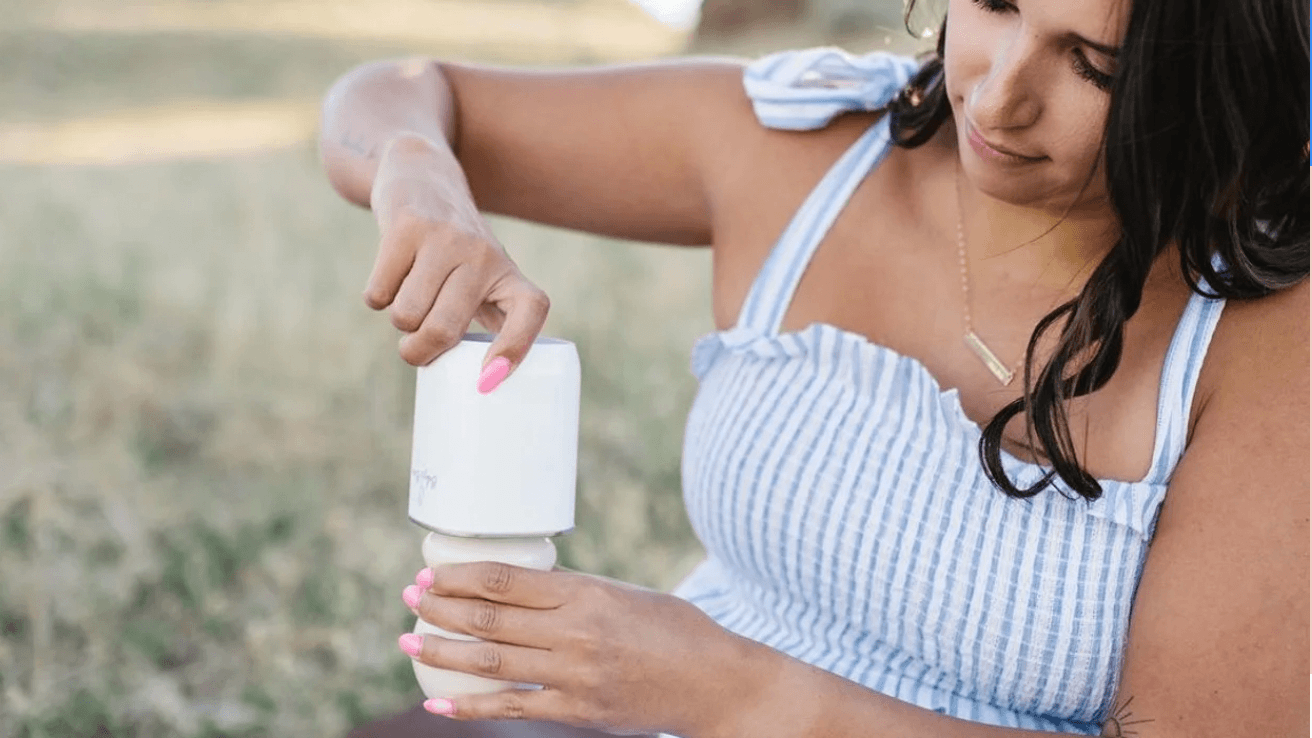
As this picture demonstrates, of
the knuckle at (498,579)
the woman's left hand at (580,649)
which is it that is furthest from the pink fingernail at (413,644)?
the knuckle at (498,579)

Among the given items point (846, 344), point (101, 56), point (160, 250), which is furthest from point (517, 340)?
point (101, 56)

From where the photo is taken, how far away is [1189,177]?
153cm

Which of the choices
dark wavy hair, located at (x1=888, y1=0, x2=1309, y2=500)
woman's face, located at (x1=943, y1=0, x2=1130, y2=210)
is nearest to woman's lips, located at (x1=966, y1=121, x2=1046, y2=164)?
woman's face, located at (x1=943, y1=0, x2=1130, y2=210)

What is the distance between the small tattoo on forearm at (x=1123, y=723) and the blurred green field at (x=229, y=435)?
1.74 meters

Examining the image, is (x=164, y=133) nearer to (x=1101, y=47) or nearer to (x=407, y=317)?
(x=407, y=317)

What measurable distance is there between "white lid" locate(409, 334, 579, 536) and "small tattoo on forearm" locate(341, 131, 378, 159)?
1.95ft

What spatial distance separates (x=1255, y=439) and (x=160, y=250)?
14.9 ft

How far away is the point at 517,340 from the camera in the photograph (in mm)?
1345

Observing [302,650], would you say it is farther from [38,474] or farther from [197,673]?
[38,474]

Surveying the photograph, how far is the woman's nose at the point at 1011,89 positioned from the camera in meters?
1.47

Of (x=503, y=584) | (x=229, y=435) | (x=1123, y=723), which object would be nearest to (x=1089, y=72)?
(x=1123, y=723)

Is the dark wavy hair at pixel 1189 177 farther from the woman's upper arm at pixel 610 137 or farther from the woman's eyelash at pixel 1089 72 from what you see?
the woman's upper arm at pixel 610 137

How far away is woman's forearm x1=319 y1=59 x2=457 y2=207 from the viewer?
6.24 feet

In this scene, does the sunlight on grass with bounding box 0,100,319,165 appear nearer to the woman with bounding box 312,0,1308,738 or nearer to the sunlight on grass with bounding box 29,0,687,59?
the sunlight on grass with bounding box 29,0,687,59
